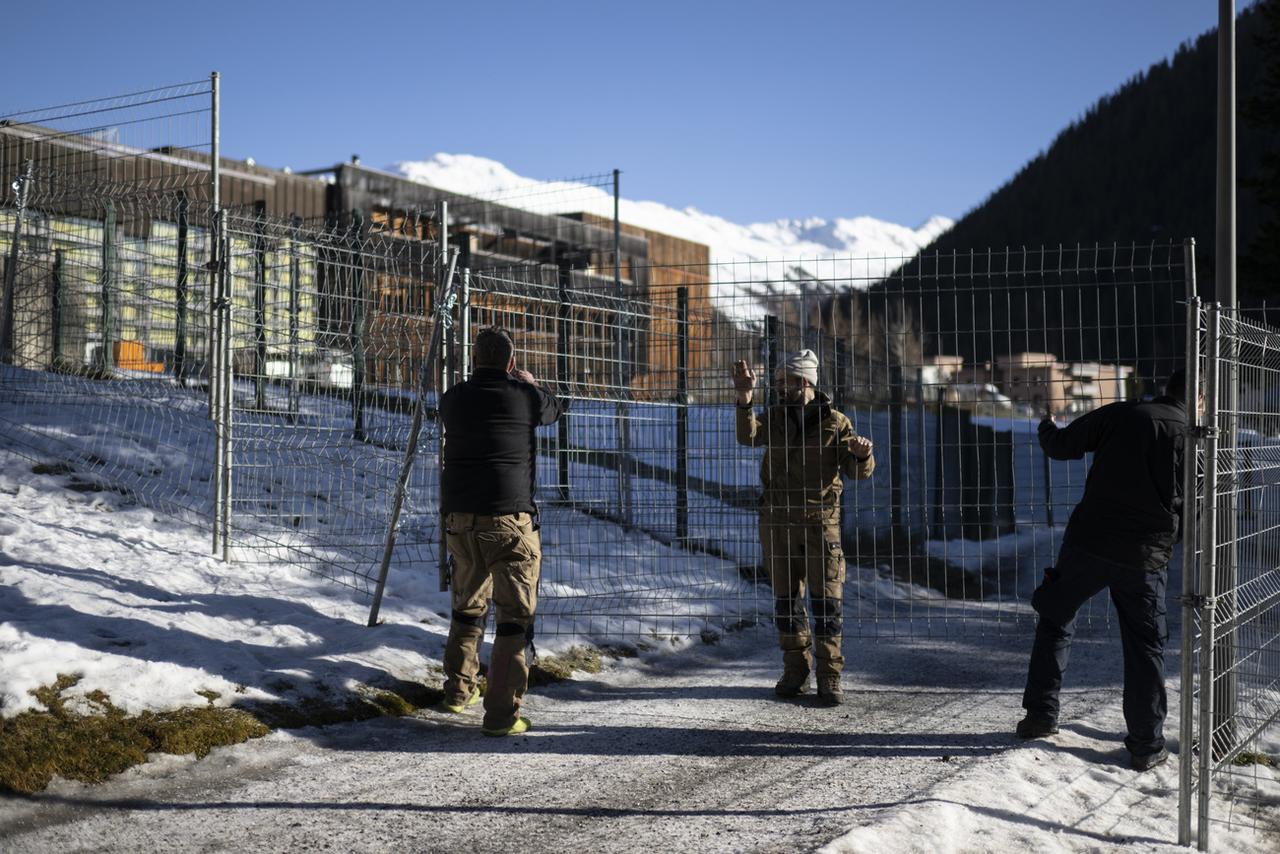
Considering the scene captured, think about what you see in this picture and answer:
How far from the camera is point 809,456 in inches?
248

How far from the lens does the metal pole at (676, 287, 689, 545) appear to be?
8.59m

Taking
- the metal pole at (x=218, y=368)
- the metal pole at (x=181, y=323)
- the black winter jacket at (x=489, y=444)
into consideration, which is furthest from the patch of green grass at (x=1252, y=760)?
the metal pole at (x=181, y=323)

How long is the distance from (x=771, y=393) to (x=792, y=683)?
1758 millimetres

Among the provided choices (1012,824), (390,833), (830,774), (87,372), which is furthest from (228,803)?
(87,372)

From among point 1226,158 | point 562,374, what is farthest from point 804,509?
point 1226,158

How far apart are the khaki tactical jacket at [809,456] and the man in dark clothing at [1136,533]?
1.33 meters

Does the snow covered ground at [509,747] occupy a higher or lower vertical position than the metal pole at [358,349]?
lower

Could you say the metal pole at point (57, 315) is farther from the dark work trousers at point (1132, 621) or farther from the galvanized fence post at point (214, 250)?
the dark work trousers at point (1132, 621)

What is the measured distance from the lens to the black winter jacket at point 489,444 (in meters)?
5.52

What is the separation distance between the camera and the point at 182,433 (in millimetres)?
9891

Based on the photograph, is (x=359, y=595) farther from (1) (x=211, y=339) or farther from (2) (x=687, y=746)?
(2) (x=687, y=746)

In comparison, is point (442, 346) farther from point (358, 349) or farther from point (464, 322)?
point (358, 349)

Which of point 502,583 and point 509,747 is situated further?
point 502,583

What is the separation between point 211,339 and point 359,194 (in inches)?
753
